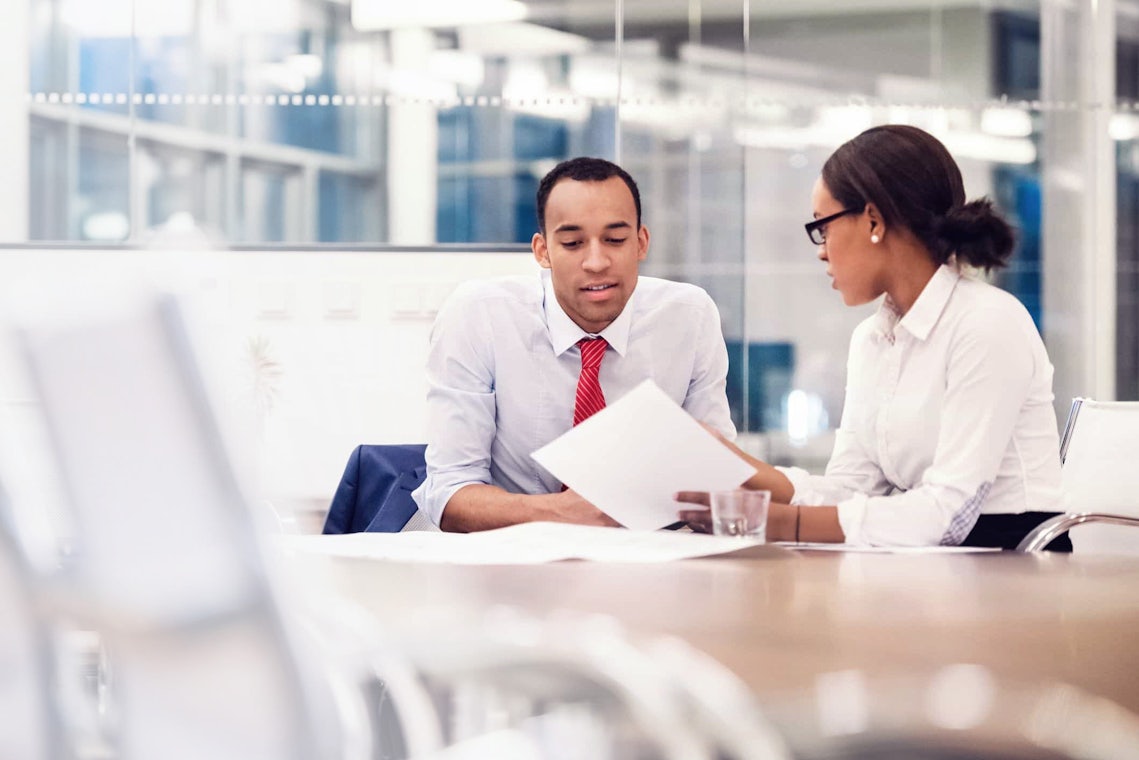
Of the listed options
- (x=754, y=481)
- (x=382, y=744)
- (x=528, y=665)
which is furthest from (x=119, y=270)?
(x=754, y=481)

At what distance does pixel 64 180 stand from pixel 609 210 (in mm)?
3157

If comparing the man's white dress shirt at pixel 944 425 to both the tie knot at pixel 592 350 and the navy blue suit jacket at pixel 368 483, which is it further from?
the navy blue suit jacket at pixel 368 483

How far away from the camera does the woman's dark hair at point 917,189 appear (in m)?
2.14

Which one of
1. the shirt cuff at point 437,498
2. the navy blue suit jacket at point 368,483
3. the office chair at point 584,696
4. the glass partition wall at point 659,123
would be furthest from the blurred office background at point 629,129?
the office chair at point 584,696

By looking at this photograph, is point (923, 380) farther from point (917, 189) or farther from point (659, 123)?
point (659, 123)

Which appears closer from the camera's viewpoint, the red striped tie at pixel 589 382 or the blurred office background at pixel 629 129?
the red striped tie at pixel 589 382

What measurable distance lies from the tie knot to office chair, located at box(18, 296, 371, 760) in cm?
188

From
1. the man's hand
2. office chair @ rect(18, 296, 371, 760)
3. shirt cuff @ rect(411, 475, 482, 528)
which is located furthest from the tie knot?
office chair @ rect(18, 296, 371, 760)

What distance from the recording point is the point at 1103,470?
2643 millimetres

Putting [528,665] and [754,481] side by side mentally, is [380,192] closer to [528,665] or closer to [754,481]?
[754,481]

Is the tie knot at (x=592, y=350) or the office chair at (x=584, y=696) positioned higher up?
the tie knot at (x=592, y=350)

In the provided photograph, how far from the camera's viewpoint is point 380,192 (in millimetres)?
4961

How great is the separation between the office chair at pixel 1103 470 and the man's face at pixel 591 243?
0.97 metres

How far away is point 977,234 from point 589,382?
2.42 ft
